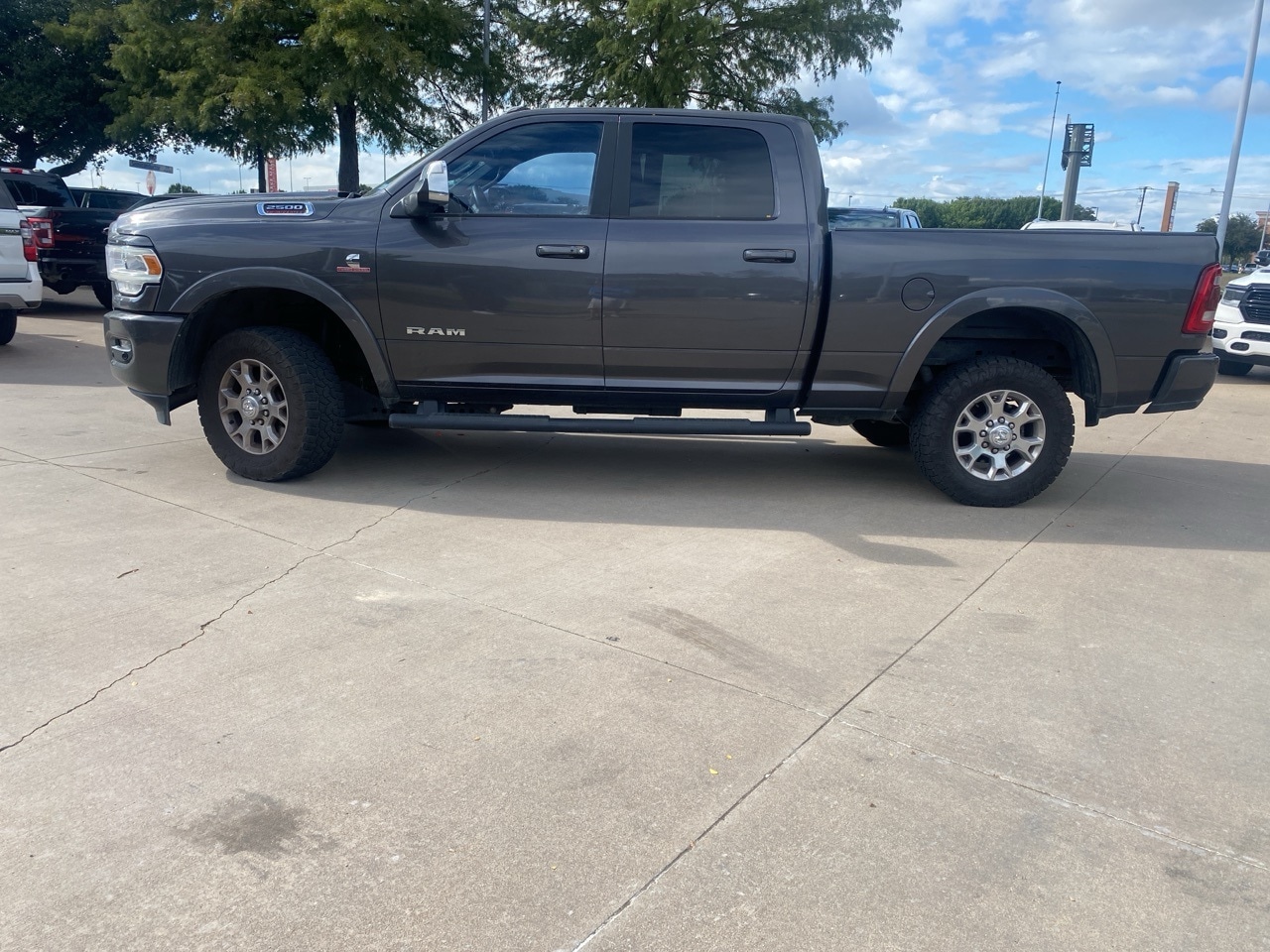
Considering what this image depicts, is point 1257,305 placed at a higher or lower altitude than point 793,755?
higher

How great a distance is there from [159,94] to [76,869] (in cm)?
2111

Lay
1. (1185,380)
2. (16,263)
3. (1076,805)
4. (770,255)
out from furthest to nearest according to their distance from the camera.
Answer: (16,263), (1185,380), (770,255), (1076,805)

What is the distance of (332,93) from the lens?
1742cm

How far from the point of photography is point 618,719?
3270 mm

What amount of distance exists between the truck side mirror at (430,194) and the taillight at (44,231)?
11.3m

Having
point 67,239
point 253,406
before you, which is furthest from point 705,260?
point 67,239

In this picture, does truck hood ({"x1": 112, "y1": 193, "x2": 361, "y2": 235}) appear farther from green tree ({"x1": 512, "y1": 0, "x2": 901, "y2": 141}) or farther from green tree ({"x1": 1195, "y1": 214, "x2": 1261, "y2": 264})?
green tree ({"x1": 1195, "y1": 214, "x2": 1261, "y2": 264})

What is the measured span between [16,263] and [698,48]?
478 inches

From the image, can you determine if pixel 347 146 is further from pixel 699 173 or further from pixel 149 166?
pixel 699 173

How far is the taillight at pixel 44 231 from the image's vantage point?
1422 centimetres

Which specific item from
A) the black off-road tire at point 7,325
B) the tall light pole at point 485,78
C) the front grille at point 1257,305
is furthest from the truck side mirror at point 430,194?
the tall light pole at point 485,78

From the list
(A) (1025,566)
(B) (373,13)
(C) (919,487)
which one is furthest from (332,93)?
(A) (1025,566)

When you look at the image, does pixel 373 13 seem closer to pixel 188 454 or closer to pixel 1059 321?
pixel 188 454

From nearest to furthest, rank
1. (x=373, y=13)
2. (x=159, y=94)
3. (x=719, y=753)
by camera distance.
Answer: (x=719, y=753)
(x=373, y=13)
(x=159, y=94)
